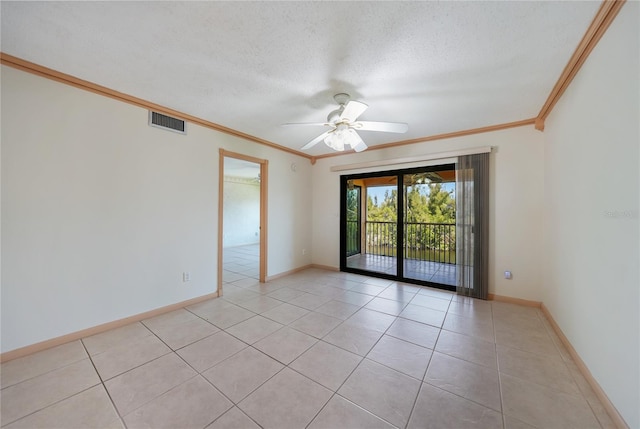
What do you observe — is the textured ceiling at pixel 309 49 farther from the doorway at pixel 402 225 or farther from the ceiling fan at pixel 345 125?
the doorway at pixel 402 225

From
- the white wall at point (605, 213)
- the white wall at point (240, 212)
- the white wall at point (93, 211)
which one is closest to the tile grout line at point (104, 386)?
the white wall at point (93, 211)

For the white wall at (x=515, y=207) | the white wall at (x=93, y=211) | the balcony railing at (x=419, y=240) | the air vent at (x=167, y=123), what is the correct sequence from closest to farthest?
the white wall at (x=93, y=211) → the air vent at (x=167, y=123) → the white wall at (x=515, y=207) → the balcony railing at (x=419, y=240)

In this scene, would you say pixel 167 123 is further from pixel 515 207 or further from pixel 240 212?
pixel 240 212

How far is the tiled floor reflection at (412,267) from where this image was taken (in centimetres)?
421

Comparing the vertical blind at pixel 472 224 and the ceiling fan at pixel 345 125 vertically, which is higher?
the ceiling fan at pixel 345 125

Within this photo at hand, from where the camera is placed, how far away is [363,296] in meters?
3.44

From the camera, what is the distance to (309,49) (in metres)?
1.77

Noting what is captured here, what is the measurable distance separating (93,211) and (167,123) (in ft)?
4.22

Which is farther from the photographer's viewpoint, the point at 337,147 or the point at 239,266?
the point at 239,266

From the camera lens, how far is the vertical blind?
328 cm

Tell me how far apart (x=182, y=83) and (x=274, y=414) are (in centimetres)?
288

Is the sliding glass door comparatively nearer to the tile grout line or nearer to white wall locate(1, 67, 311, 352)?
white wall locate(1, 67, 311, 352)

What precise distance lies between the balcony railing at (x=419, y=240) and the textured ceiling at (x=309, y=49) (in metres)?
2.74

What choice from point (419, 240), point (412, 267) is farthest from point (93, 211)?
point (419, 240)
